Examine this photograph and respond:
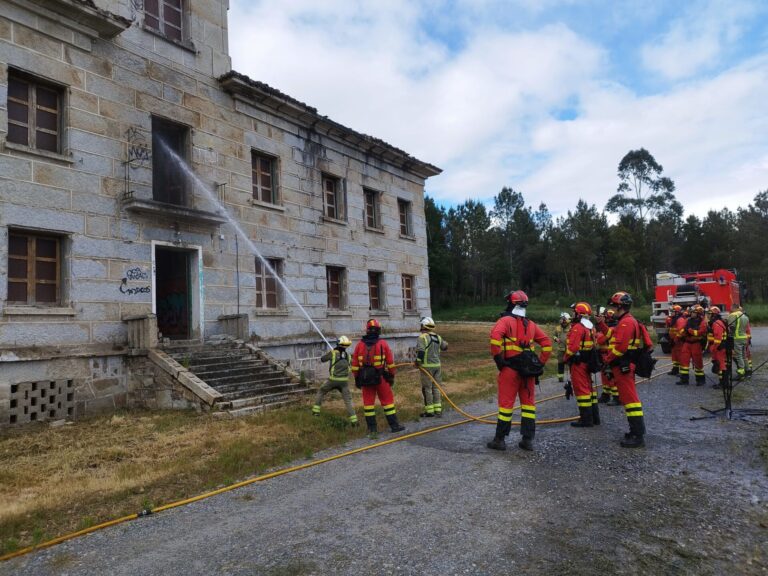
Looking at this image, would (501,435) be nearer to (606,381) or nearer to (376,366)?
(376,366)

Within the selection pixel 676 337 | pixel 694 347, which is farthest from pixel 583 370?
pixel 676 337

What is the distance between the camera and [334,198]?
17953mm

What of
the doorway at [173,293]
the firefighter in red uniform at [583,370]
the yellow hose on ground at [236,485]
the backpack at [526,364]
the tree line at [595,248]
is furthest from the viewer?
the tree line at [595,248]

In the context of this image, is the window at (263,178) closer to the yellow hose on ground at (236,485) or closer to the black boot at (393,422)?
the yellow hose on ground at (236,485)

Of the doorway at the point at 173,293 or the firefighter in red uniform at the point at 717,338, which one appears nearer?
the firefighter in red uniform at the point at 717,338

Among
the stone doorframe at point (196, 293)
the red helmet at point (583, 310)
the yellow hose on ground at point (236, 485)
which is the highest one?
the stone doorframe at point (196, 293)

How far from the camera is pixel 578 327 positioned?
26.7ft

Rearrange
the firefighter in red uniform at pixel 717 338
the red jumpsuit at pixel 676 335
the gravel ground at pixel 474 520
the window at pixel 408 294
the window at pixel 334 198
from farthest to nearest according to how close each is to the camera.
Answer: the window at pixel 408 294
the window at pixel 334 198
the red jumpsuit at pixel 676 335
the firefighter in red uniform at pixel 717 338
the gravel ground at pixel 474 520

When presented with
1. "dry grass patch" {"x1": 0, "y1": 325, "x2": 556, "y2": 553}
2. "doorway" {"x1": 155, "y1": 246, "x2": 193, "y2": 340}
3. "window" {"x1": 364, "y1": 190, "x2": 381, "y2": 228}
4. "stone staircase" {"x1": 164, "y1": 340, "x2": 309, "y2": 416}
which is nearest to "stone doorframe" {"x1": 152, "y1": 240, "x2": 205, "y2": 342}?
"doorway" {"x1": 155, "y1": 246, "x2": 193, "y2": 340}

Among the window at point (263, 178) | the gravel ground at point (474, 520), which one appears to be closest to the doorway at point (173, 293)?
the window at point (263, 178)

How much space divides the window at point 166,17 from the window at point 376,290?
9849mm

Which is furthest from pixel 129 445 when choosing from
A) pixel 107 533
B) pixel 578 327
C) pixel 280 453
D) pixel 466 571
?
pixel 578 327

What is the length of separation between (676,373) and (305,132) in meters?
13.0

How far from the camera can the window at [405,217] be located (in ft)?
69.9
